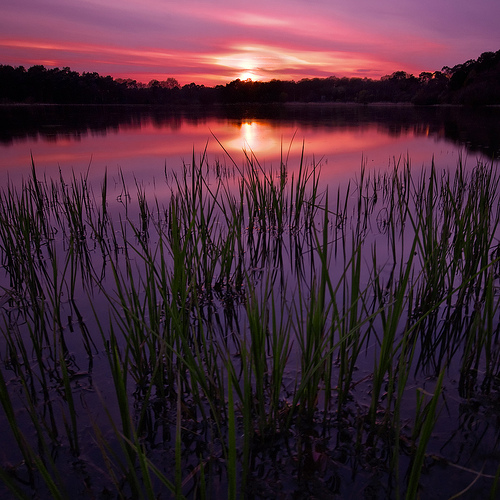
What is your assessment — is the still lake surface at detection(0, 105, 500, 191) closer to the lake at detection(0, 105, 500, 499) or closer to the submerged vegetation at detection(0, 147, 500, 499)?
the lake at detection(0, 105, 500, 499)

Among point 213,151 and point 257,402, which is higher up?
point 213,151

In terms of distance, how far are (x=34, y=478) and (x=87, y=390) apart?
485mm

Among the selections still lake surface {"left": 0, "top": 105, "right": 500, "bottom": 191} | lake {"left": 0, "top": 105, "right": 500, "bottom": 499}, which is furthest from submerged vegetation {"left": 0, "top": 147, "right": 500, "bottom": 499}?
still lake surface {"left": 0, "top": 105, "right": 500, "bottom": 191}

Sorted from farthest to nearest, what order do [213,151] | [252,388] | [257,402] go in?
[213,151] → [252,388] → [257,402]

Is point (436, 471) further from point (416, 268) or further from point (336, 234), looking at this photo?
point (336, 234)

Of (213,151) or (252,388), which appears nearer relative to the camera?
(252,388)

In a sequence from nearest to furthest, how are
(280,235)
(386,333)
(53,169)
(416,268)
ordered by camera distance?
(386,333)
(416,268)
(280,235)
(53,169)

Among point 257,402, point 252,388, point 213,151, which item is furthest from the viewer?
point 213,151

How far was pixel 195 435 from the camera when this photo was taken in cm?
158

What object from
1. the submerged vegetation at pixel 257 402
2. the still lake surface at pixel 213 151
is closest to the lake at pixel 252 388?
the submerged vegetation at pixel 257 402

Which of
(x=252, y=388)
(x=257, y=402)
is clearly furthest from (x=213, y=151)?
(x=257, y=402)

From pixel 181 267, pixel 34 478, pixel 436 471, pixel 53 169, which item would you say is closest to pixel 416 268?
pixel 436 471

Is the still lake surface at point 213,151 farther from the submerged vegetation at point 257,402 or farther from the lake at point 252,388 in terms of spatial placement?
the submerged vegetation at point 257,402

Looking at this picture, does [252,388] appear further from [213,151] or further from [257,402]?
[213,151]
